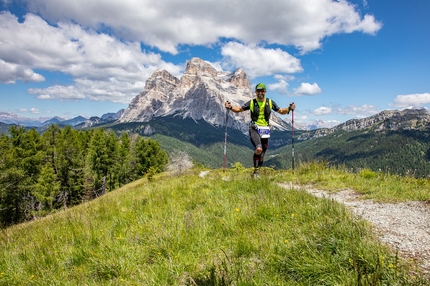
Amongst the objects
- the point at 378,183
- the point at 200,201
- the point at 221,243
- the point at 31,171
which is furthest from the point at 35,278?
the point at 31,171

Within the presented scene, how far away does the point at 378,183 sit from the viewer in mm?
8156

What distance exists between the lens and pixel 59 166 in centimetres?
4578

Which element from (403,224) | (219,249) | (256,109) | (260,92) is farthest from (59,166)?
(403,224)

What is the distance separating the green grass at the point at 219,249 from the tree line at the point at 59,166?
19.0 meters

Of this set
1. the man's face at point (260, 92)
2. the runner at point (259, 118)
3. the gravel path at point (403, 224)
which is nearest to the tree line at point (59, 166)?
the runner at point (259, 118)

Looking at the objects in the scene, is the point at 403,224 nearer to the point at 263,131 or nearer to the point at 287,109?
the point at 263,131

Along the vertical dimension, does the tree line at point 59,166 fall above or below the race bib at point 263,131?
below

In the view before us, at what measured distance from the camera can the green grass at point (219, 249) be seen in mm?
2939

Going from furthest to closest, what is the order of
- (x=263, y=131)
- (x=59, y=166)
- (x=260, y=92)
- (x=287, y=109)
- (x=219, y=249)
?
(x=59, y=166), (x=287, y=109), (x=263, y=131), (x=260, y=92), (x=219, y=249)

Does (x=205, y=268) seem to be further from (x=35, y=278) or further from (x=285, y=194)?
(x=285, y=194)

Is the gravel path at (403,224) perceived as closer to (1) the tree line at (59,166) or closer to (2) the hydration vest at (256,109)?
(2) the hydration vest at (256,109)

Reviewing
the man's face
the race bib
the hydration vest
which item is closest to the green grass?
the race bib

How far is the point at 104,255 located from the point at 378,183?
8496 mm

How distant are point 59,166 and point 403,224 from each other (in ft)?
174
